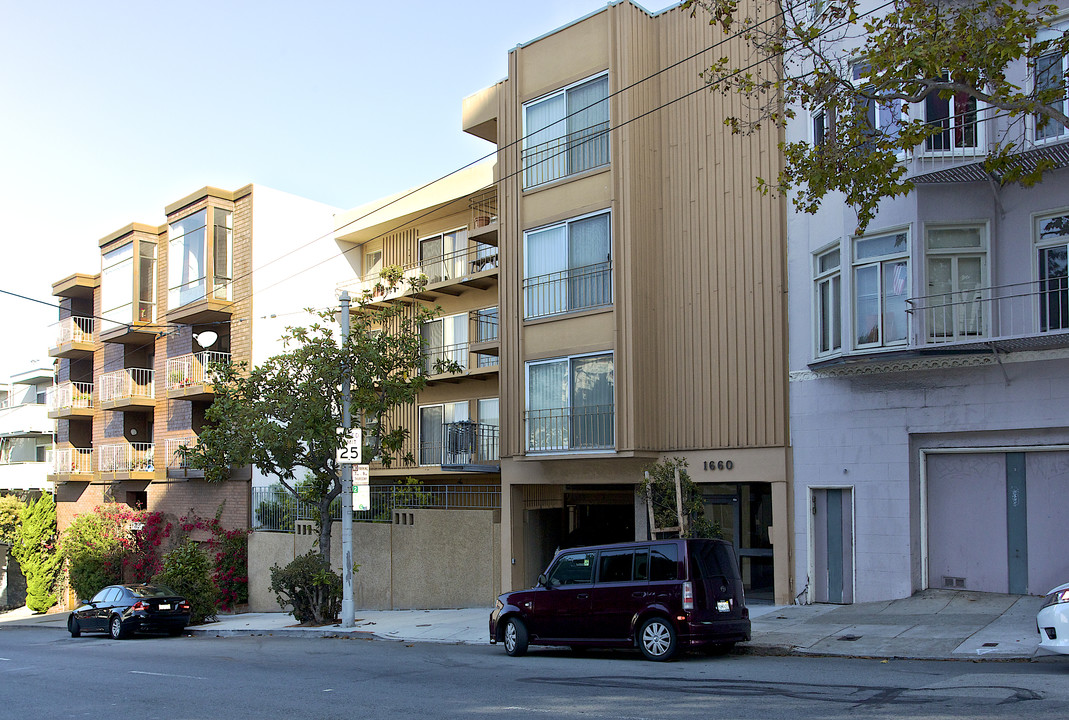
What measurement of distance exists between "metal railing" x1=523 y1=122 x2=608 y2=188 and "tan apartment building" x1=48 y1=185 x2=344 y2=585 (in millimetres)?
11944

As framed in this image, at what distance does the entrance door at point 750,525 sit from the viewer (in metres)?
18.6

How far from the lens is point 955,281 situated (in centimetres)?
1547

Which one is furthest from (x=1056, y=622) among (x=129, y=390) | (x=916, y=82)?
(x=129, y=390)

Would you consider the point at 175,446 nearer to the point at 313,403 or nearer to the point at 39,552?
the point at 39,552

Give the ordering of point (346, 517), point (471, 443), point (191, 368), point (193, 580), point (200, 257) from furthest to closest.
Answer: point (200, 257)
point (191, 368)
point (471, 443)
point (193, 580)
point (346, 517)

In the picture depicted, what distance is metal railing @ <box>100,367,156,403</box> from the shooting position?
114 ft

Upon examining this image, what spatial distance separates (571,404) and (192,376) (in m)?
16.7

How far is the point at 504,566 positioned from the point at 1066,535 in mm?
11545

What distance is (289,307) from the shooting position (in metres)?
31.2

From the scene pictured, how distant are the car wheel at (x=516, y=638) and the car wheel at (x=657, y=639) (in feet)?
6.70

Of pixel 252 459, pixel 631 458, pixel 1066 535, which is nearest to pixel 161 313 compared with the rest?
pixel 252 459

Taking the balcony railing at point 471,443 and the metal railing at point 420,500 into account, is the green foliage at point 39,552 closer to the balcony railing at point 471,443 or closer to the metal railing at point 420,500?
the metal railing at point 420,500

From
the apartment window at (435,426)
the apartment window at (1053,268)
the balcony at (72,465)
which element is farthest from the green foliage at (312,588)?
the balcony at (72,465)

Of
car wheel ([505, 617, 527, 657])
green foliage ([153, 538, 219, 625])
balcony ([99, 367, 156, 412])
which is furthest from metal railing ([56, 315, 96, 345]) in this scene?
car wheel ([505, 617, 527, 657])
